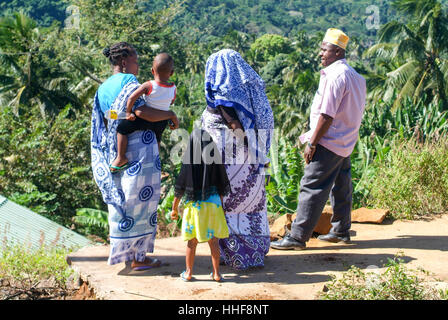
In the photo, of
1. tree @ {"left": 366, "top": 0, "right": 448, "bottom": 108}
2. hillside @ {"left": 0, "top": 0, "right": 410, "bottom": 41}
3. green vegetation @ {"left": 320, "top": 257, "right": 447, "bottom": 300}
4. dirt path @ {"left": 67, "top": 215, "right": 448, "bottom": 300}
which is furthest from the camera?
hillside @ {"left": 0, "top": 0, "right": 410, "bottom": 41}

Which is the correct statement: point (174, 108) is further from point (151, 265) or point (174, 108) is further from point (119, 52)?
point (151, 265)

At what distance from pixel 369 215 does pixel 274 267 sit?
178cm

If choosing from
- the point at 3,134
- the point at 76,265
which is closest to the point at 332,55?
the point at 76,265

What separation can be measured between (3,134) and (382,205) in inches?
331

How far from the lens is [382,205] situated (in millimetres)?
5750

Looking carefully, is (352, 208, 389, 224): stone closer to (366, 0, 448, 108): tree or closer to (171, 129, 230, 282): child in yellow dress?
(171, 129, 230, 282): child in yellow dress

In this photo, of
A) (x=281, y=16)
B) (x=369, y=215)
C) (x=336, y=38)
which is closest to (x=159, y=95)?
(x=336, y=38)

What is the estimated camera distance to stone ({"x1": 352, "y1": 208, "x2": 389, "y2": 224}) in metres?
5.31

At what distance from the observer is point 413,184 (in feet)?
19.2

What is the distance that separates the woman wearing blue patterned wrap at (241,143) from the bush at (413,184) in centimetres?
221

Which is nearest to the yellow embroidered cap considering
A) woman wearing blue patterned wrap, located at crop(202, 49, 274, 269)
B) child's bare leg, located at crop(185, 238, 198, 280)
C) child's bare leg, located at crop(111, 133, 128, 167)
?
woman wearing blue patterned wrap, located at crop(202, 49, 274, 269)

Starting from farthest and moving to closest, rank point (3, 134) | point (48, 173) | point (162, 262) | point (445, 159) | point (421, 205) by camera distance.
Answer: point (3, 134), point (48, 173), point (445, 159), point (421, 205), point (162, 262)

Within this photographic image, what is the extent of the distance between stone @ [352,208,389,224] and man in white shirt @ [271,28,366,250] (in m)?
1.17
